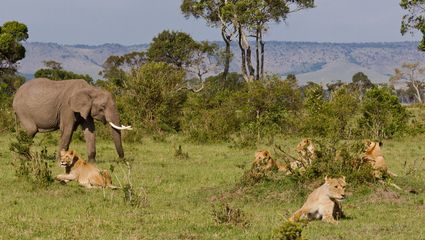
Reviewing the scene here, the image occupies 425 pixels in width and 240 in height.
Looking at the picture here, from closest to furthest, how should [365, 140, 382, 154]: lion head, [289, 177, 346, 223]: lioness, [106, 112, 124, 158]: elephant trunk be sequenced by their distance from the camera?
[289, 177, 346, 223]: lioness → [365, 140, 382, 154]: lion head → [106, 112, 124, 158]: elephant trunk

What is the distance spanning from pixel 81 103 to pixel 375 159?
8.68 m

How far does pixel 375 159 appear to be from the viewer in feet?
45.5

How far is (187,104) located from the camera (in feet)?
119

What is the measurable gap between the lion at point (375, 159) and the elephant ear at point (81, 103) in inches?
320

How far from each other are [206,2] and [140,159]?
1437 inches

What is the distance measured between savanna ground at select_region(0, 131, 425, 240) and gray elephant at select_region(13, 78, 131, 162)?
1.17 meters

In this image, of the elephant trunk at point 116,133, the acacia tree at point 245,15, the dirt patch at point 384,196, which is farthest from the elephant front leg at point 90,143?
the acacia tree at point 245,15

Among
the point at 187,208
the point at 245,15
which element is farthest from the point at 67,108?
the point at 245,15

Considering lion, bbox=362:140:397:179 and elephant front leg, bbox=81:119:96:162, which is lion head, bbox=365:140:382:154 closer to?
lion, bbox=362:140:397:179

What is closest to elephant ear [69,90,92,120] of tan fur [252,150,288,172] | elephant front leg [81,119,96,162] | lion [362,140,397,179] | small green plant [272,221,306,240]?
elephant front leg [81,119,96,162]

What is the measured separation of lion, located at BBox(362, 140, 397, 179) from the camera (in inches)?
531

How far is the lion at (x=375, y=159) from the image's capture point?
13.5 m

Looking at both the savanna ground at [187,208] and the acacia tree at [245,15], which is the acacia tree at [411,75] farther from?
the savanna ground at [187,208]

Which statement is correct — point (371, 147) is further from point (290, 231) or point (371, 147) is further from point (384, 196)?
point (290, 231)
